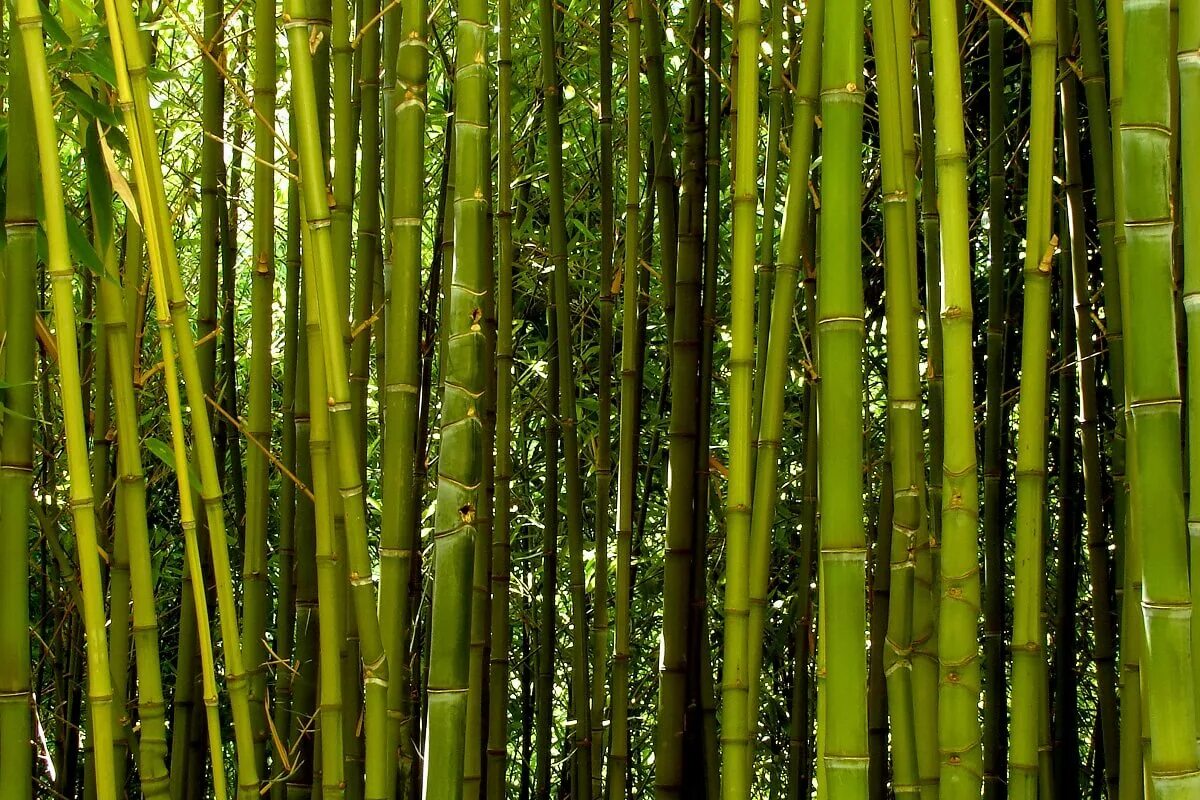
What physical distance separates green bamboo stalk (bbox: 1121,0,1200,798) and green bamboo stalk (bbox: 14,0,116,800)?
0.64 metres

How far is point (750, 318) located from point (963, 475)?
0.21 meters

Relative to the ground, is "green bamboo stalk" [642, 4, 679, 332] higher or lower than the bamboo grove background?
higher

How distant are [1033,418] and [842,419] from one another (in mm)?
186

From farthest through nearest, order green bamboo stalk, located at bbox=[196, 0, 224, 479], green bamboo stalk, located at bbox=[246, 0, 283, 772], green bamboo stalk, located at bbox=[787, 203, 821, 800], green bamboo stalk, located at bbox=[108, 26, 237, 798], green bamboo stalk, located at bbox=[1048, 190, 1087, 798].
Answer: green bamboo stalk, located at bbox=[1048, 190, 1087, 798]
green bamboo stalk, located at bbox=[787, 203, 821, 800]
green bamboo stalk, located at bbox=[196, 0, 224, 479]
green bamboo stalk, located at bbox=[246, 0, 283, 772]
green bamboo stalk, located at bbox=[108, 26, 237, 798]

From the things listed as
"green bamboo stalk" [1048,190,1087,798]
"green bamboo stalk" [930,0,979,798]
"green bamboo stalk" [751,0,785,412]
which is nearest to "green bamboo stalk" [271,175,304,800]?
"green bamboo stalk" [751,0,785,412]

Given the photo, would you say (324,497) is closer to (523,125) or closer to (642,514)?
(642,514)

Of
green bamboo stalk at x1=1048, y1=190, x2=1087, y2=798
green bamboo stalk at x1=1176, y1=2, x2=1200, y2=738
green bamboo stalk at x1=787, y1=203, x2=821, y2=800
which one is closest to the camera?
green bamboo stalk at x1=1176, y1=2, x2=1200, y2=738

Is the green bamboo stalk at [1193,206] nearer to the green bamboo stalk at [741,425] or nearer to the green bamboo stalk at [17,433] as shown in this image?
the green bamboo stalk at [741,425]

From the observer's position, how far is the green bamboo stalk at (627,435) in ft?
4.76

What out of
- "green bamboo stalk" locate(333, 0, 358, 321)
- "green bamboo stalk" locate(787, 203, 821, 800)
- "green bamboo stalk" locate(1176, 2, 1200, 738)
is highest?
"green bamboo stalk" locate(333, 0, 358, 321)

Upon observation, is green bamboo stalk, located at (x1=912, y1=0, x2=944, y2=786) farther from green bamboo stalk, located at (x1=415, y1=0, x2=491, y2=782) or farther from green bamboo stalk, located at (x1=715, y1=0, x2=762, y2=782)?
green bamboo stalk, located at (x1=415, y1=0, x2=491, y2=782)

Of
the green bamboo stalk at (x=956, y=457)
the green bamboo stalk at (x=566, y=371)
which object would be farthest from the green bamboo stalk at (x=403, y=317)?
the green bamboo stalk at (x=566, y=371)

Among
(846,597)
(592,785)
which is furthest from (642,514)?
(846,597)

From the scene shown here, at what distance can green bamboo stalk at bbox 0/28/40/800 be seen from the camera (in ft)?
2.67
